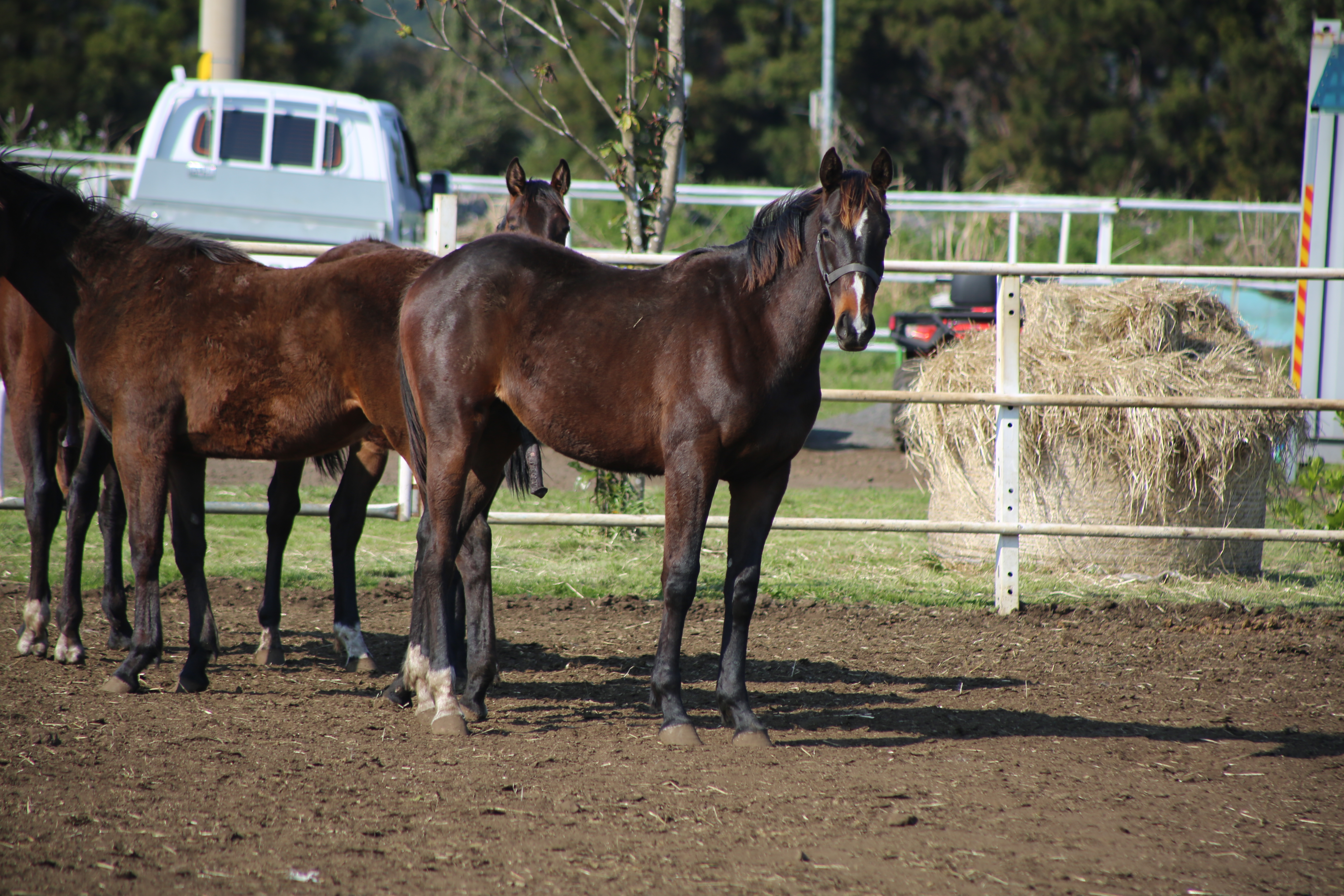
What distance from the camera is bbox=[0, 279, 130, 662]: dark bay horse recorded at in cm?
469

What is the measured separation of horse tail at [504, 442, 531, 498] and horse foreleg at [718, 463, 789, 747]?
1.23 meters

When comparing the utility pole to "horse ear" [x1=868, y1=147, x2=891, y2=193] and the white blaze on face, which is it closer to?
"horse ear" [x1=868, y1=147, x2=891, y2=193]

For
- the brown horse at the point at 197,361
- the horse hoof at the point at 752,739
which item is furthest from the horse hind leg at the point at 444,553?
the horse hoof at the point at 752,739

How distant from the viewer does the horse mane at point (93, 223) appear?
4.36 metres

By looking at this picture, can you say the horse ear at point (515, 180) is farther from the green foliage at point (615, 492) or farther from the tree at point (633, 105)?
the green foliage at point (615, 492)

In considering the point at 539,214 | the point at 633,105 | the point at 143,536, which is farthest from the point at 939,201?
the point at 143,536

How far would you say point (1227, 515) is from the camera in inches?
252

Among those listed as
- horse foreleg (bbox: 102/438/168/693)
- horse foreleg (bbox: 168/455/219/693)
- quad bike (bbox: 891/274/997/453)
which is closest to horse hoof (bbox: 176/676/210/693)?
horse foreleg (bbox: 168/455/219/693)

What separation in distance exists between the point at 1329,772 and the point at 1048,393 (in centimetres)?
287

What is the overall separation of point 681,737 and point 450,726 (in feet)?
2.60

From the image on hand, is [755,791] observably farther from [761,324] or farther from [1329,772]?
[1329,772]

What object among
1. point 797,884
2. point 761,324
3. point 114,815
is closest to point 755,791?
point 797,884

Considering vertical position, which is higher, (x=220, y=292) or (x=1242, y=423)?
(x=220, y=292)

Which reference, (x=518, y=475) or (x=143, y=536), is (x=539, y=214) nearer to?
(x=518, y=475)
